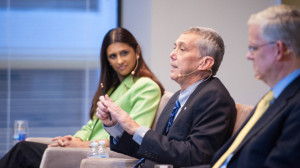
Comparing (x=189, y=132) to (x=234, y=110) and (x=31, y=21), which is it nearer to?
(x=234, y=110)

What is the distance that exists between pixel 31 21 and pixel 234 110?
11.5 ft

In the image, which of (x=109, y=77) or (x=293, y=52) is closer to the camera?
(x=293, y=52)

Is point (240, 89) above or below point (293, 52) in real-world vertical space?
below

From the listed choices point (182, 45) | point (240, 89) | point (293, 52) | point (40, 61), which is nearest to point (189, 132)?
point (182, 45)

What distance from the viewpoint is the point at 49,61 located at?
212 inches

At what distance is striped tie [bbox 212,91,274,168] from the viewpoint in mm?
1945

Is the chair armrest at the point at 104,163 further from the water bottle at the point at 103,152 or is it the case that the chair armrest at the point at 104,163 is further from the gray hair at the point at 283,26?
the gray hair at the point at 283,26

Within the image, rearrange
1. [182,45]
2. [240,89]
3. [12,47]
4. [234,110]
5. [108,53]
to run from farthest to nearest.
→ [12,47] < [240,89] < [108,53] < [182,45] < [234,110]

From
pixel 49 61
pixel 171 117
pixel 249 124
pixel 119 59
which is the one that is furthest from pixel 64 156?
pixel 49 61

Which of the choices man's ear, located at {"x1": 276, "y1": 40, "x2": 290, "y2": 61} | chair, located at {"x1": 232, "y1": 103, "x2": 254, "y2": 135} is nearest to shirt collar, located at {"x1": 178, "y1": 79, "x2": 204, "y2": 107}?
chair, located at {"x1": 232, "y1": 103, "x2": 254, "y2": 135}

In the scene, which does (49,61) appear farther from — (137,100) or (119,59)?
(137,100)

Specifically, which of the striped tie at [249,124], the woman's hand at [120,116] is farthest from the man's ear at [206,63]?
the striped tie at [249,124]

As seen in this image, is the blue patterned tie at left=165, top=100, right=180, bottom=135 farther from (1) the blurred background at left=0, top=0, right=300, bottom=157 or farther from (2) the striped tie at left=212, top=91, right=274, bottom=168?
(1) the blurred background at left=0, top=0, right=300, bottom=157

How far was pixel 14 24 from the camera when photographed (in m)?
5.32
